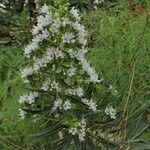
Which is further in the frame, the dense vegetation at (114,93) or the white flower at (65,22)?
the dense vegetation at (114,93)

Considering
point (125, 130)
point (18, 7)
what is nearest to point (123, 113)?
point (125, 130)

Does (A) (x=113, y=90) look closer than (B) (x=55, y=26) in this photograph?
No

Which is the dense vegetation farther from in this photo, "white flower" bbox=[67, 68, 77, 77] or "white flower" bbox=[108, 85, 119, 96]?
"white flower" bbox=[67, 68, 77, 77]

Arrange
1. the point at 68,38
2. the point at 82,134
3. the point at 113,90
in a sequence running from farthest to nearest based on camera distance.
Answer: the point at 113,90 < the point at 82,134 < the point at 68,38

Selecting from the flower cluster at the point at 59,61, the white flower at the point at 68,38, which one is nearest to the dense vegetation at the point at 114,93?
the flower cluster at the point at 59,61

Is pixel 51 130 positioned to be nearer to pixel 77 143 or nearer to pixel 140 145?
pixel 77 143

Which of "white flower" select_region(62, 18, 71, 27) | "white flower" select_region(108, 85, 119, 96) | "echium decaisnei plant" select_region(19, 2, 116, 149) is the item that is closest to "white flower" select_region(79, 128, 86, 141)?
"echium decaisnei plant" select_region(19, 2, 116, 149)

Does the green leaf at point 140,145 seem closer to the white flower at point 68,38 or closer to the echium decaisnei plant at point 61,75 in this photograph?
the echium decaisnei plant at point 61,75

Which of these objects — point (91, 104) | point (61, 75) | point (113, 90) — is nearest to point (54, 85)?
point (61, 75)
